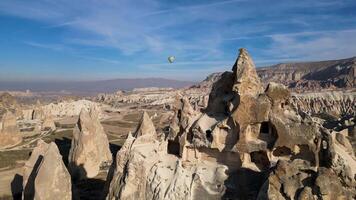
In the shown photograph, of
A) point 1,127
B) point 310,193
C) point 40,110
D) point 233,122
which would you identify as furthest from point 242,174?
point 40,110

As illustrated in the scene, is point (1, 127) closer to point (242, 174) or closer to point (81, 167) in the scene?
point (81, 167)

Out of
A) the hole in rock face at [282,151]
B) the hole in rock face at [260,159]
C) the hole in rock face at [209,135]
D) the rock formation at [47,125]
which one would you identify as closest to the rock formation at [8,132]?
the rock formation at [47,125]

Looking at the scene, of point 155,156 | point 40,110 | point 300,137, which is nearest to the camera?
point 300,137

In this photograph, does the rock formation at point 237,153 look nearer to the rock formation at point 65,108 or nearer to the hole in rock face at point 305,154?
the hole in rock face at point 305,154

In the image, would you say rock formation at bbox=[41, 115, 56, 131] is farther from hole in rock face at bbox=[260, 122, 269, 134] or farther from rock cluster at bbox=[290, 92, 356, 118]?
hole in rock face at bbox=[260, 122, 269, 134]

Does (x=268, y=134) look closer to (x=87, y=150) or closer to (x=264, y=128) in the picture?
(x=264, y=128)
